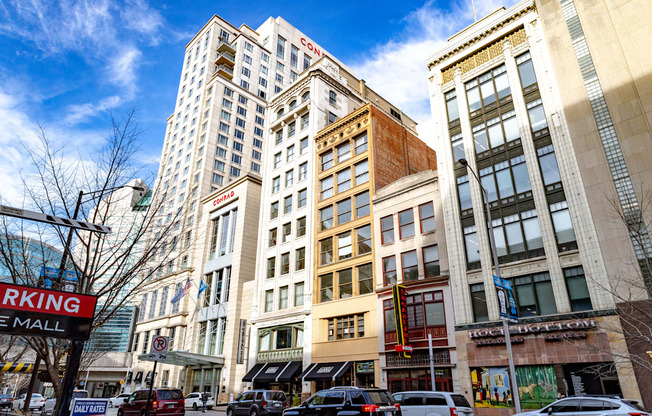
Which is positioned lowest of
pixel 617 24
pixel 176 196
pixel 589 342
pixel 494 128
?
pixel 589 342

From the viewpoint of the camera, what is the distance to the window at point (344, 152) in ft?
141

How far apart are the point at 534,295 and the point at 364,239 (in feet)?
50.7

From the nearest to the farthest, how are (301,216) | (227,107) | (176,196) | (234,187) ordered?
(301,216) < (234,187) < (176,196) < (227,107)

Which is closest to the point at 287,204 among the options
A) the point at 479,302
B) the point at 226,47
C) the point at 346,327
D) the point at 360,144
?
the point at 360,144

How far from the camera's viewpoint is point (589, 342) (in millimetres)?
22641

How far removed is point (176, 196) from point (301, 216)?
3978cm

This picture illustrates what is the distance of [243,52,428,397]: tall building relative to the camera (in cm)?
3962

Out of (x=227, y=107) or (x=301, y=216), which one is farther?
(x=227, y=107)

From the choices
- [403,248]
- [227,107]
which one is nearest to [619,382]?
[403,248]

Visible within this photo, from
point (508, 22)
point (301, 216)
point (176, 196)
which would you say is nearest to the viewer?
point (508, 22)

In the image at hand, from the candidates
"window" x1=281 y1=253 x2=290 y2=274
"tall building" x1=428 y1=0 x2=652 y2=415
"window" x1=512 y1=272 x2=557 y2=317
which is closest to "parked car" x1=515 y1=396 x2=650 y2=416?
"tall building" x1=428 y1=0 x2=652 y2=415

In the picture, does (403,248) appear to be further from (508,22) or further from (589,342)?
(508,22)

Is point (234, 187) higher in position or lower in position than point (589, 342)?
higher

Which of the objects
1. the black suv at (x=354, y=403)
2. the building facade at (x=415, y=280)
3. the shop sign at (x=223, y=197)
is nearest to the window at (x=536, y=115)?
the building facade at (x=415, y=280)
